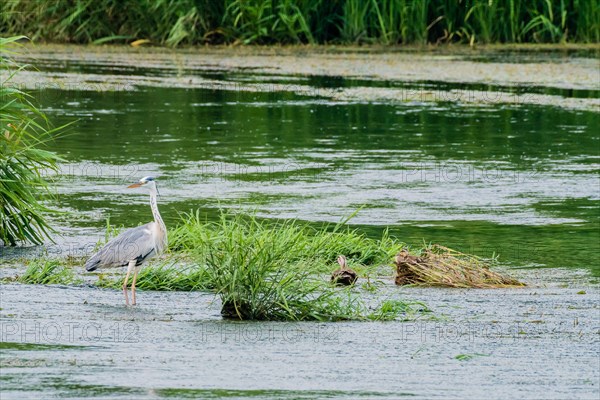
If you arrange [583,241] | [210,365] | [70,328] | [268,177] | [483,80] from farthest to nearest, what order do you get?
[483,80] < [268,177] < [583,241] < [70,328] < [210,365]

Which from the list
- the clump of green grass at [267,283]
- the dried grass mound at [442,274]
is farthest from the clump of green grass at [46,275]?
the dried grass mound at [442,274]

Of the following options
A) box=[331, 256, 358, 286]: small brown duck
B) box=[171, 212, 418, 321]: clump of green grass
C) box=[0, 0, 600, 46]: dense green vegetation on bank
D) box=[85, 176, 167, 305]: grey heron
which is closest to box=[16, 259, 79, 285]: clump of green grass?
box=[85, 176, 167, 305]: grey heron

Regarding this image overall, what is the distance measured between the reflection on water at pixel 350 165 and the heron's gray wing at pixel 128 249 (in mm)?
1820

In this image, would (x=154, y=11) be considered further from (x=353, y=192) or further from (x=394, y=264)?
(x=394, y=264)

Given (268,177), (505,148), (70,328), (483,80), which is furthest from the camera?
(483,80)

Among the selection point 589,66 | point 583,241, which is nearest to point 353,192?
point 583,241

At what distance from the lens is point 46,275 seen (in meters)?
10.6

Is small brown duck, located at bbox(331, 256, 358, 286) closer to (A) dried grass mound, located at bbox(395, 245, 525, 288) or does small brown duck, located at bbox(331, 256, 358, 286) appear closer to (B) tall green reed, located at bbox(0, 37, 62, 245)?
(A) dried grass mound, located at bbox(395, 245, 525, 288)

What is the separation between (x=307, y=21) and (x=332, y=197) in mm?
15769

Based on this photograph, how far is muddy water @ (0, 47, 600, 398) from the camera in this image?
8.04 meters

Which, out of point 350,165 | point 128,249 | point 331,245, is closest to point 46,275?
point 128,249

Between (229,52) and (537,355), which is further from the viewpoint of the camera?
(229,52)

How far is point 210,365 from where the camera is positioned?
812 centimetres

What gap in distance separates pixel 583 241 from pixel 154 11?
19254 millimetres
